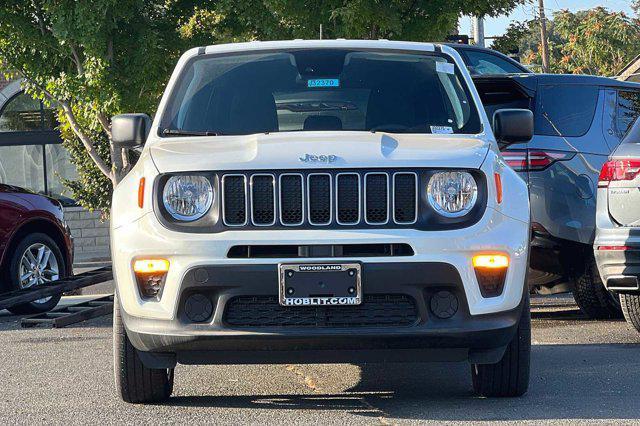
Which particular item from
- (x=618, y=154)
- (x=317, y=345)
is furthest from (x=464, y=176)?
(x=618, y=154)

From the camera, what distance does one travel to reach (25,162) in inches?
1108

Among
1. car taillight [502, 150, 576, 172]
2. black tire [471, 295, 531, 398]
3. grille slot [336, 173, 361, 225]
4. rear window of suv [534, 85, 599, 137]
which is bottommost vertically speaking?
black tire [471, 295, 531, 398]

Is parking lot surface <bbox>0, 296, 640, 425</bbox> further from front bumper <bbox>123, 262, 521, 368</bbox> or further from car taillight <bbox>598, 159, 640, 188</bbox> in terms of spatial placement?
car taillight <bbox>598, 159, 640, 188</bbox>

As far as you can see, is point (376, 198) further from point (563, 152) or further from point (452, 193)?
point (563, 152)

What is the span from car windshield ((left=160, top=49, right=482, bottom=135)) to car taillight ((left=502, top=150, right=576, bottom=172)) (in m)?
2.18

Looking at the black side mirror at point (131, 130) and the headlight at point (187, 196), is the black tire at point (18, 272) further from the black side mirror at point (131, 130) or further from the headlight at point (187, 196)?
the headlight at point (187, 196)

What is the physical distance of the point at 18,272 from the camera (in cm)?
1234

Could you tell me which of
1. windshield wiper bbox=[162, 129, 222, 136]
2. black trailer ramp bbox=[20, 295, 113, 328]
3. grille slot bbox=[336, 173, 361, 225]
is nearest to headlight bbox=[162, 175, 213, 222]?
grille slot bbox=[336, 173, 361, 225]

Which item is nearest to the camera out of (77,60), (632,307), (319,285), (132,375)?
(319,285)

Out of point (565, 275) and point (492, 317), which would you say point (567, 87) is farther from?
point (492, 317)

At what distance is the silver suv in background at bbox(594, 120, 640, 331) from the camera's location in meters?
8.42

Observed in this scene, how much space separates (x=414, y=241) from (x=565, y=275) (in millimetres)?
4544

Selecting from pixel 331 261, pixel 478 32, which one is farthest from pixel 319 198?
pixel 478 32

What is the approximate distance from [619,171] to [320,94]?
7.72ft
